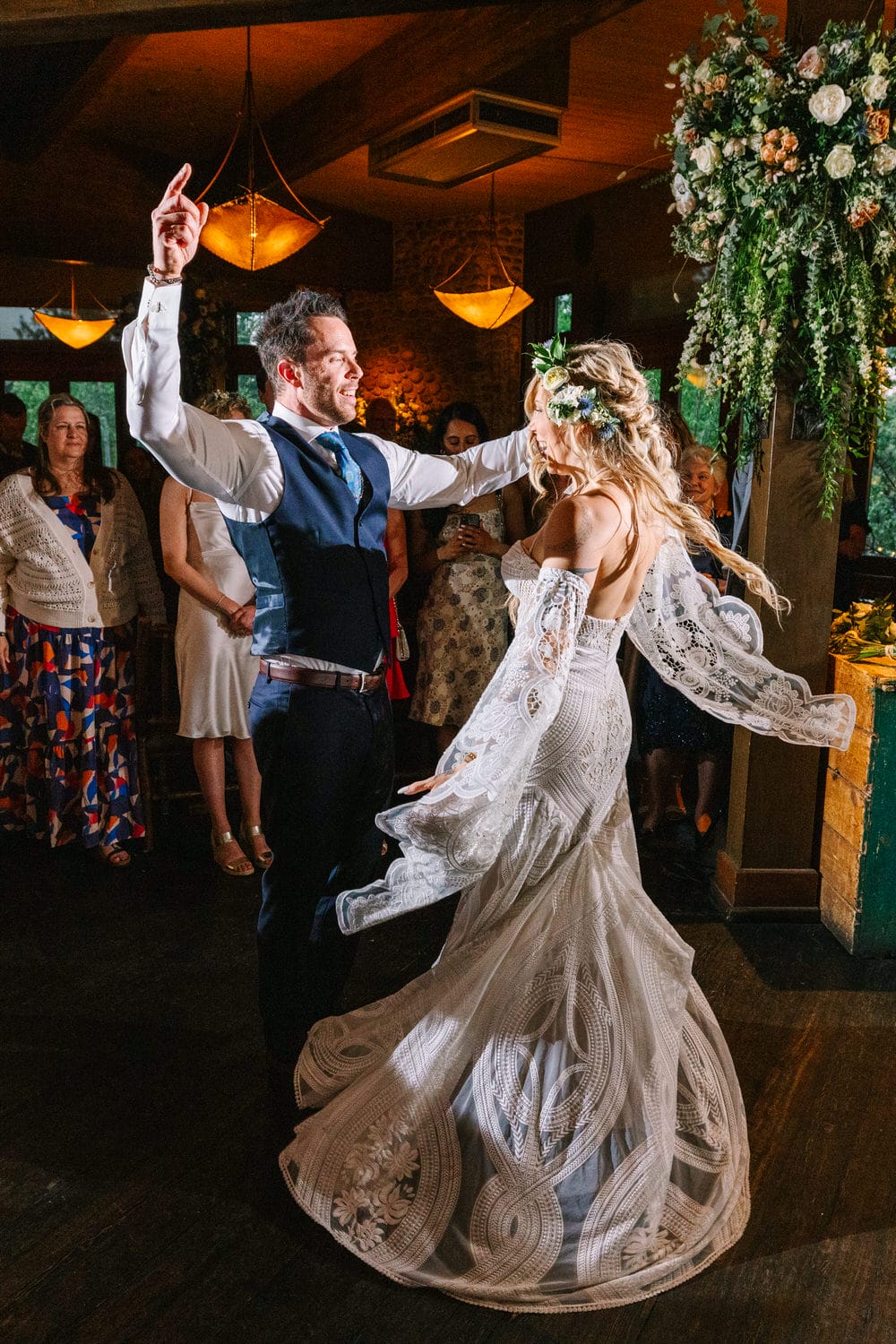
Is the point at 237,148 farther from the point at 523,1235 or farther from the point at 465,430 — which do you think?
the point at 523,1235

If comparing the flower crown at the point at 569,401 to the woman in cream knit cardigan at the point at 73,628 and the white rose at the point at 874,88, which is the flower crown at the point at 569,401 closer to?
the white rose at the point at 874,88

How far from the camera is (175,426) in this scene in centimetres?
196

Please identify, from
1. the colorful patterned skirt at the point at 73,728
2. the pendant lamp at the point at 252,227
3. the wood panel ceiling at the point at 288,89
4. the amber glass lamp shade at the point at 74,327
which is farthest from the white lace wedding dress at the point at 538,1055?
the amber glass lamp shade at the point at 74,327

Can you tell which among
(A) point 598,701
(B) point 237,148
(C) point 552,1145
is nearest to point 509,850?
(A) point 598,701

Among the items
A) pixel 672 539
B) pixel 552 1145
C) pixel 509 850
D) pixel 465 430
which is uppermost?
pixel 465 430

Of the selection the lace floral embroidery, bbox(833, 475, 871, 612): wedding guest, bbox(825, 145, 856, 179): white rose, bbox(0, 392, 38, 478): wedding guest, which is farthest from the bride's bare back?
bbox(0, 392, 38, 478): wedding guest

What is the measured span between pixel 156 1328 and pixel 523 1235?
64cm

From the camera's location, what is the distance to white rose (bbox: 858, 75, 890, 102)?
2.76 m

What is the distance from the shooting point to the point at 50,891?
3658 mm

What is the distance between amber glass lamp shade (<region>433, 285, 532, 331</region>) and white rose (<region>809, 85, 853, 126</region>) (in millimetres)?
4403

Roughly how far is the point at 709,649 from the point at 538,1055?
0.97m

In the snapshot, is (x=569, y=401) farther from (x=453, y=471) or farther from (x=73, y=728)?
(x=73, y=728)

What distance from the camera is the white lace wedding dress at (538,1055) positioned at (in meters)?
1.89

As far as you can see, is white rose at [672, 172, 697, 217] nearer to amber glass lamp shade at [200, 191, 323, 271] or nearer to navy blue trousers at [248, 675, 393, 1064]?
navy blue trousers at [248, 675, 393, 1064]
